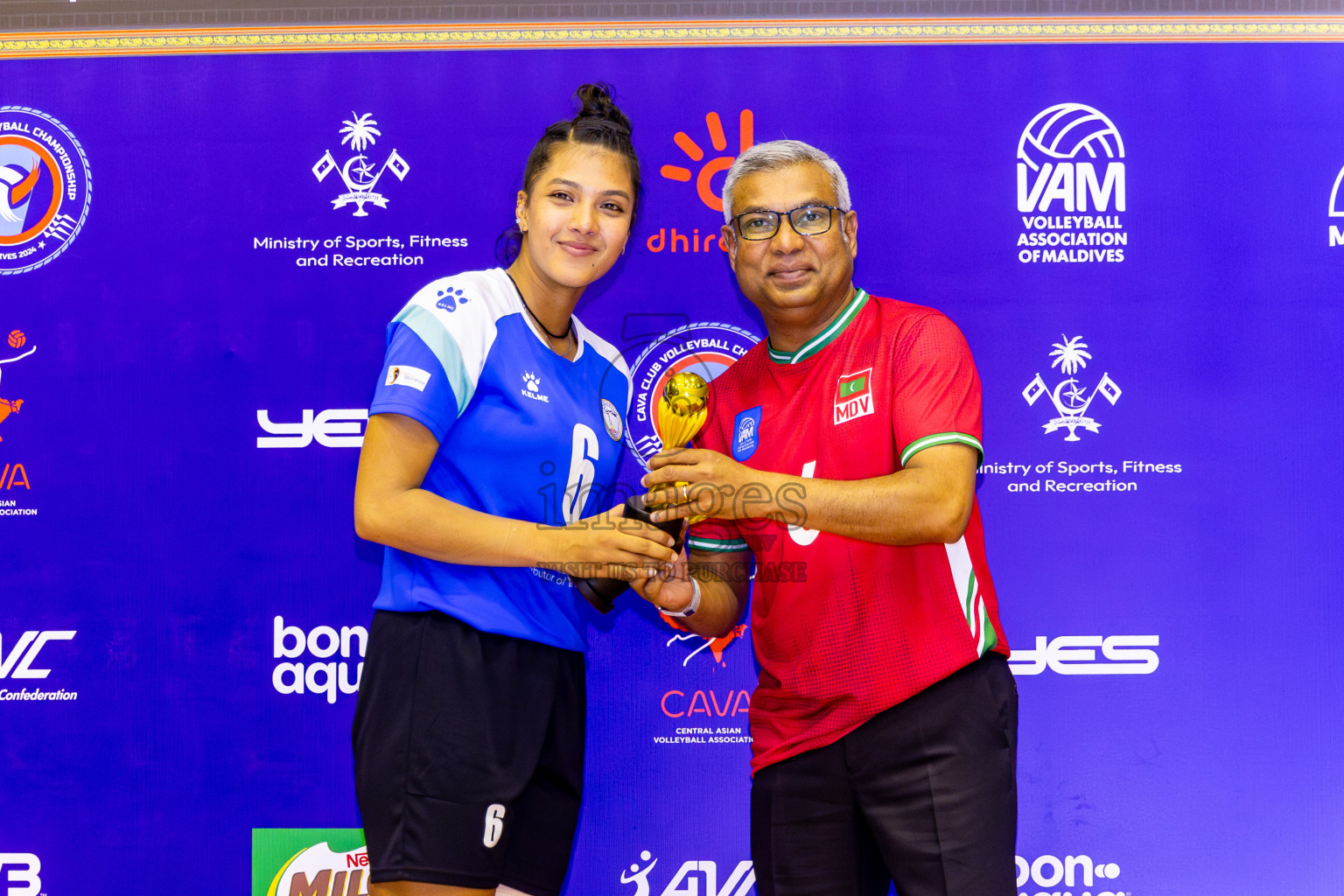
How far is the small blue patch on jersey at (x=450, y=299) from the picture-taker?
70.3 inches

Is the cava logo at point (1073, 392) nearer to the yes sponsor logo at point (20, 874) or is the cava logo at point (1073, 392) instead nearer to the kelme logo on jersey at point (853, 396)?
the kelme logo on jersey at point (853, 396)

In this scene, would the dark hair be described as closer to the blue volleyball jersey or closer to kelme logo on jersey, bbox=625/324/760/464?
the blue volleyball jersey

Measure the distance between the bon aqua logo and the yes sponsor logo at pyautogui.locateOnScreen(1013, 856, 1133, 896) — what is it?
222 centimetres

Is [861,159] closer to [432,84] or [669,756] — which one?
[432,84]

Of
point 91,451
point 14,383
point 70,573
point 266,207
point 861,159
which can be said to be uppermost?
point 861,159

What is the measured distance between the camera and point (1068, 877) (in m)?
2.72

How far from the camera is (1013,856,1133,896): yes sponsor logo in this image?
2713 millimetres

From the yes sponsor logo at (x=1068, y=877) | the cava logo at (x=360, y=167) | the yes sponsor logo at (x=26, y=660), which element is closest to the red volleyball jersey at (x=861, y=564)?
the yes sponsor logo at (x=1068, y=877)

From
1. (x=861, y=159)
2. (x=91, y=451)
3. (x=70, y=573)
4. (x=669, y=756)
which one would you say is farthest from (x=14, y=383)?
(x=861, y=159)

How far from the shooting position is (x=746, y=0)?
9.05 ft

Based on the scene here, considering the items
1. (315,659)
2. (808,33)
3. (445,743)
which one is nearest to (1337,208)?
(808,33)

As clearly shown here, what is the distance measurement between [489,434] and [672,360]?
118 centimetres

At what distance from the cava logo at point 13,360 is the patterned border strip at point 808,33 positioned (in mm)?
1237

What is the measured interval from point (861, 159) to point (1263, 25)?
4.40 feet
